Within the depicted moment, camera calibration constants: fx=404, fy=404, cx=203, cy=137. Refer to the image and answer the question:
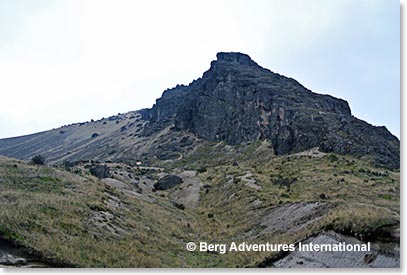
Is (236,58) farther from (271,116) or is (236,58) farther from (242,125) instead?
(271,116)

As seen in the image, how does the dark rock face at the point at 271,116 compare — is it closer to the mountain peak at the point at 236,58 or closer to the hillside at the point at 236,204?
the mountain peak at the point at 236,58

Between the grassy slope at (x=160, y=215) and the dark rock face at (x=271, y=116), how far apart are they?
15120mm

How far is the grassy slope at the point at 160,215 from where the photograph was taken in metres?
15.2

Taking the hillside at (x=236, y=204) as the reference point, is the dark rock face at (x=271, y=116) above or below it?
above

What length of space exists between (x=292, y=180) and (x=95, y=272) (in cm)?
2415

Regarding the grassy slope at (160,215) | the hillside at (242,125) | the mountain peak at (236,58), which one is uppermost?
the mountain peak at (236,58)

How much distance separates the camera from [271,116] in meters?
83.4

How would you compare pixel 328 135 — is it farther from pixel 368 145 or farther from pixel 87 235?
pixel 87 235

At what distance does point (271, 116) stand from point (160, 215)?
6021cm

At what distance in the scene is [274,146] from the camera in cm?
6581

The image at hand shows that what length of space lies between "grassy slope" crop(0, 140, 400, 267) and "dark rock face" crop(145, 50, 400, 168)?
15.1 m

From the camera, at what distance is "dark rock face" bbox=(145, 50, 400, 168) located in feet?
187

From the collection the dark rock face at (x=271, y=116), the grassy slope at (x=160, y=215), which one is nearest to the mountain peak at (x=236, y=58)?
the dark rock face at (x=271, y=116)

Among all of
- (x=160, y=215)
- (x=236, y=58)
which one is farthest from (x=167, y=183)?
(x=236, y=58)
